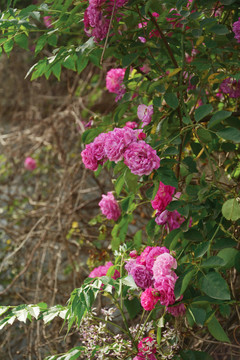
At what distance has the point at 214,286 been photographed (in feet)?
3.38

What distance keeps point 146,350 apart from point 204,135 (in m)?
0.61

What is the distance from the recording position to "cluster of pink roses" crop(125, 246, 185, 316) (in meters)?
1.12

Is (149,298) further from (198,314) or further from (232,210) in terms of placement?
(232,210)

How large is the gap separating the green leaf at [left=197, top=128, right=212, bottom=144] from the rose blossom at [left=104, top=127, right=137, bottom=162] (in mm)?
191

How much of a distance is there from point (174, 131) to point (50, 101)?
2723 millimetres

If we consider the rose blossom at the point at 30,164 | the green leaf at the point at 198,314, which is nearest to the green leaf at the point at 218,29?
the green leaf at the point at 198,314

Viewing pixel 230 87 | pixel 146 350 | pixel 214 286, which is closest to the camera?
pixel 214 286

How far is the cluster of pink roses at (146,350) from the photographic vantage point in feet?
4.04

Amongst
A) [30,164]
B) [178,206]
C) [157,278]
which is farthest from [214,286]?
[30,164]

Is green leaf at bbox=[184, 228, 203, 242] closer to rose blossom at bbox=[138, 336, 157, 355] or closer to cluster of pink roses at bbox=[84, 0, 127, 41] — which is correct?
rose blossom at bbox=[138, 336, 157, 355]

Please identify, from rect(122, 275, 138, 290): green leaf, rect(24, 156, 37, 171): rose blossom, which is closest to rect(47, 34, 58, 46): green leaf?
rect(122, 275, 138, 290): green leaf

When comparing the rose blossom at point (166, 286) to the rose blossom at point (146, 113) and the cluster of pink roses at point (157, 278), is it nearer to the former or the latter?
the cluster of pink roses at point (157, 278)

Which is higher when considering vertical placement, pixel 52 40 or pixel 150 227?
pixel 52 40

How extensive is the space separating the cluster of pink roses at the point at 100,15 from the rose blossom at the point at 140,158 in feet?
1.22
